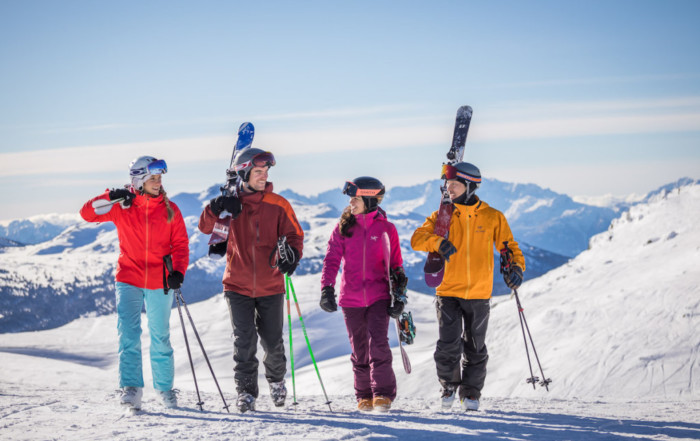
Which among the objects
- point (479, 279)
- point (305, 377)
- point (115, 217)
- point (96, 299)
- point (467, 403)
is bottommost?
point (96, 299)

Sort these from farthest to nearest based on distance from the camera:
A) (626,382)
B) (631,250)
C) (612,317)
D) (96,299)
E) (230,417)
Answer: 1. (96,299)
2. (631,250)
3. (612,317)
4. (626,382)
5. (230,417)

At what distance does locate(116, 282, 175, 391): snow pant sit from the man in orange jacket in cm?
74

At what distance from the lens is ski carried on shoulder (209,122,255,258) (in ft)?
21.9

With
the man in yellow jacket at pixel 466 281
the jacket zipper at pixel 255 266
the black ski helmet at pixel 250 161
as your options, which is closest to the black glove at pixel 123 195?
the black ski helmet at pixel 250 161

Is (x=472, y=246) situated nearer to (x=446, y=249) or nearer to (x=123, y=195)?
(x=446, y=249)

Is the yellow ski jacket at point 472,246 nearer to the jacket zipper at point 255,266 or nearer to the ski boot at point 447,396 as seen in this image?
the ski boot at point 447,396

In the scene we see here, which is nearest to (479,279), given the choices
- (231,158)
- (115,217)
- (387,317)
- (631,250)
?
(387,317)

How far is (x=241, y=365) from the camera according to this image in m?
6.64

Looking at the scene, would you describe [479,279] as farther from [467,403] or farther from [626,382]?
[626,382]

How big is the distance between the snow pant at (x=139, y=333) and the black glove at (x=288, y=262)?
4.33ft

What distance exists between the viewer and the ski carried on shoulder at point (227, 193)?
6.66 metres

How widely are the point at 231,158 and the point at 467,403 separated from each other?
13.3 feet

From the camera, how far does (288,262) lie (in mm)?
6547

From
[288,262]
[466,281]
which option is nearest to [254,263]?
[288,262]
